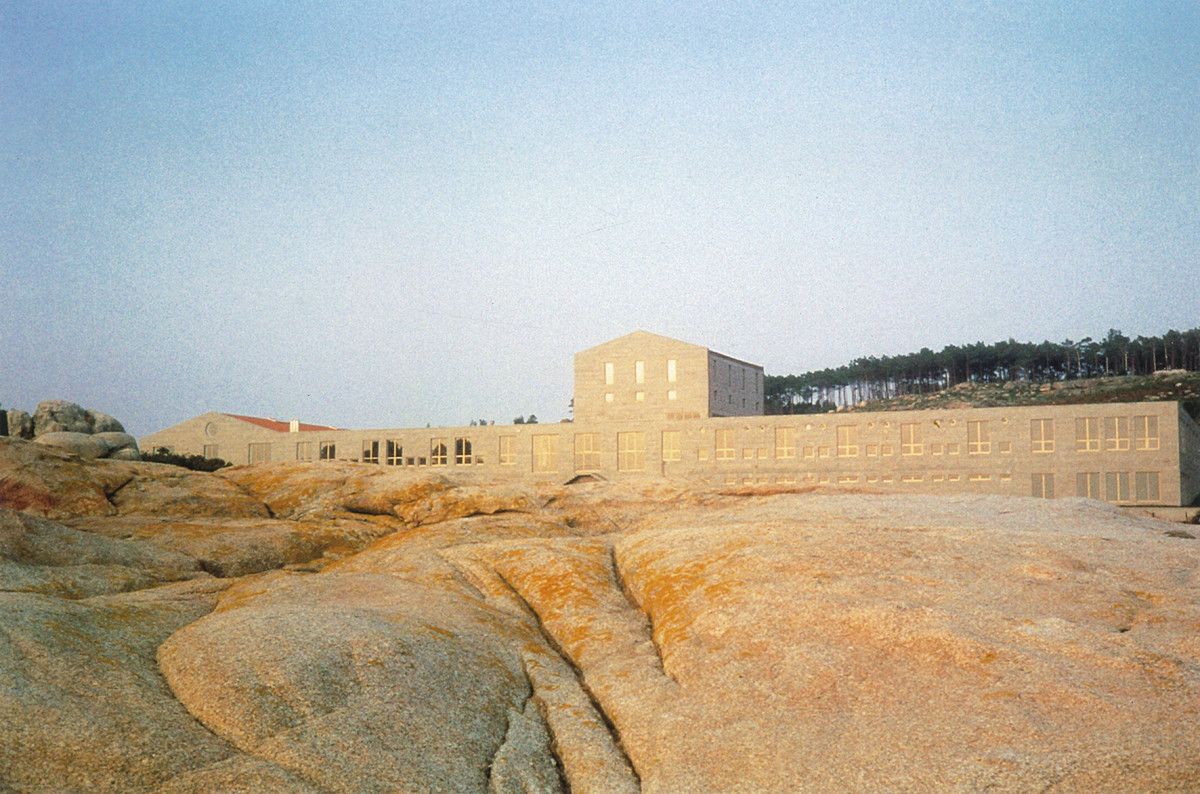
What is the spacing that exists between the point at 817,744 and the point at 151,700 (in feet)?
33.1

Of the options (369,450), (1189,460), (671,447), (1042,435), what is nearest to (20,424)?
(369,450)

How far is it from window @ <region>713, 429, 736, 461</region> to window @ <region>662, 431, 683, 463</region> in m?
4.20

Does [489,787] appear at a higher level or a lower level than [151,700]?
lower

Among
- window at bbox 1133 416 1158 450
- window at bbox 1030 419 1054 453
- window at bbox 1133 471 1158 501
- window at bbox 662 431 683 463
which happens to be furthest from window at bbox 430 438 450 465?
window at bbox 1133 416 1158 450

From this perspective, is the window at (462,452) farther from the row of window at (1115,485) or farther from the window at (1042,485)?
the row of window at (1115,485)

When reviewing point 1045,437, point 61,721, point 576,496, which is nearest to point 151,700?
point 61,721

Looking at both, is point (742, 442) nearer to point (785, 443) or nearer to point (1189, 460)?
point (785, 443)

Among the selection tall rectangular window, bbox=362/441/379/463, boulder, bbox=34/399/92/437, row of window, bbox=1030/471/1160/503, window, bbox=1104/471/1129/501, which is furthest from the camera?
tall rectangular window, bbox=362/441/379/463

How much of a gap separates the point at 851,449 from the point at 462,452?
157 feet

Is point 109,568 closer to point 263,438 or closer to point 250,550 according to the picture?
point 250,550

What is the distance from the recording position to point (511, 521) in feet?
107

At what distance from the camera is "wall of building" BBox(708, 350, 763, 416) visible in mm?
128375

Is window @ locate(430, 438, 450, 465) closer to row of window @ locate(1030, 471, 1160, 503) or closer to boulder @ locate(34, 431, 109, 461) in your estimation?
boulder @ locate(34, 431, 109, 461)

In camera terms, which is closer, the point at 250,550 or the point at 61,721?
the point at 61,721
